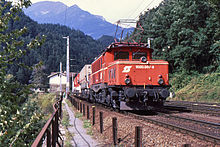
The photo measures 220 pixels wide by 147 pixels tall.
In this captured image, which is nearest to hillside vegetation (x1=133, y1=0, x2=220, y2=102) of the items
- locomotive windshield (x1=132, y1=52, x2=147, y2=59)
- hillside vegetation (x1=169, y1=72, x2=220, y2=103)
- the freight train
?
hillside vegetation (x1=169, y1=72, x2=220, y2=103)

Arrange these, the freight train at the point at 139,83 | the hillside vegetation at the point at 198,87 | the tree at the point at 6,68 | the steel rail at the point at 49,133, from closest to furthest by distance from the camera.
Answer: the steel rail at the point at 49,133, the tree at the point at 6,68, the freight train at the point at 139,83, the hillside vegetation at the point at 198,87

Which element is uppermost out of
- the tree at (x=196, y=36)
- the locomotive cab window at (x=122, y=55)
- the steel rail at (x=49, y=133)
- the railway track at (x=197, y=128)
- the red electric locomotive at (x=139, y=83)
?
the tree at (x=196, y=36)

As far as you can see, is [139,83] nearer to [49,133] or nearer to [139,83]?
[139,83]

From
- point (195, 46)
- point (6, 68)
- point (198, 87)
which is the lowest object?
point (198, 87)

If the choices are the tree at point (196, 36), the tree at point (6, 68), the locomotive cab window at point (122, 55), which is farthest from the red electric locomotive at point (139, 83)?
the tree at point (196, 36)

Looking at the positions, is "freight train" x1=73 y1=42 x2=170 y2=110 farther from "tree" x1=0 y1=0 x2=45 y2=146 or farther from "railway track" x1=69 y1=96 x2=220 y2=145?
"tree" x1=0 y1=0 x2=45 y2=146

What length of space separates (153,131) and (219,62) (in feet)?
71.8

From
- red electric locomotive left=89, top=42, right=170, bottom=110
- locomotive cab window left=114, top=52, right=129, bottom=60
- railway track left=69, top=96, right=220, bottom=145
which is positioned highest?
locomotive cab window left=114, top=52, right=129, bottom=60

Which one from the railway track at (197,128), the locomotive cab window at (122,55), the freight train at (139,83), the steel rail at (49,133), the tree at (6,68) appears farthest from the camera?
the locomotive cab window at (122,55)

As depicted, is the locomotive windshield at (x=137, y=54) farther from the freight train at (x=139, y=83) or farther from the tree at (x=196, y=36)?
the tree at (x=196, y=36)

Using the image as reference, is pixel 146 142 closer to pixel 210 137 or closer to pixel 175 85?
pixel 210 137

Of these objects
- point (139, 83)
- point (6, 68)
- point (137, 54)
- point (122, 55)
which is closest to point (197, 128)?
point (139, 83)

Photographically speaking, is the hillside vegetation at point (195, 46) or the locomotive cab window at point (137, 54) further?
the hillside vegetation at point (195, 46)

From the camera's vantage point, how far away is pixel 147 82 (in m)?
11.3
